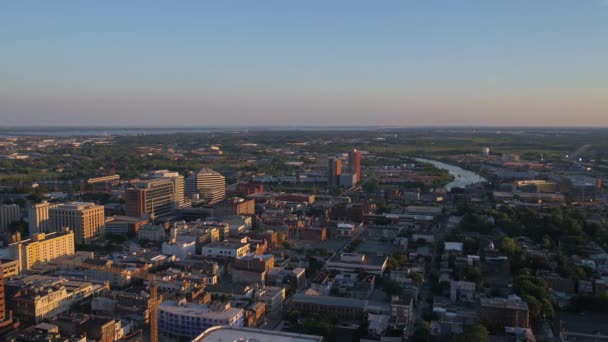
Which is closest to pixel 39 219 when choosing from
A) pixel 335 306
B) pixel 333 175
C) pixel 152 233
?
pixel 152 233

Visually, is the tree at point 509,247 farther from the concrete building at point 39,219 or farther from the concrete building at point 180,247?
the concrete building at point 39,219

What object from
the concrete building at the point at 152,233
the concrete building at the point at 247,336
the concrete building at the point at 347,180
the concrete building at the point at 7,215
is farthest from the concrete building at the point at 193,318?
the concrete building at the point at 347,180

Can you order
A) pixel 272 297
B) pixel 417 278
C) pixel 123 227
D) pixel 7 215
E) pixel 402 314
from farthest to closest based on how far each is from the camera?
pixel 7 215, pixel 123 227, pixel 417 278, pixel 272 297, pixel 402 314

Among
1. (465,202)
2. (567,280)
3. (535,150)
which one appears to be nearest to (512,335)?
(567,280)

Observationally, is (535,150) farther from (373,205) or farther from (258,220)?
(258,220)

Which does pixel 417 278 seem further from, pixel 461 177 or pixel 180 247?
pixel 461 177

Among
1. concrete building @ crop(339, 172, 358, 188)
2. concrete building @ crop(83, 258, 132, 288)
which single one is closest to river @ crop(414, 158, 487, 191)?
concrete building @ crop(339, 172, 358, 188)
